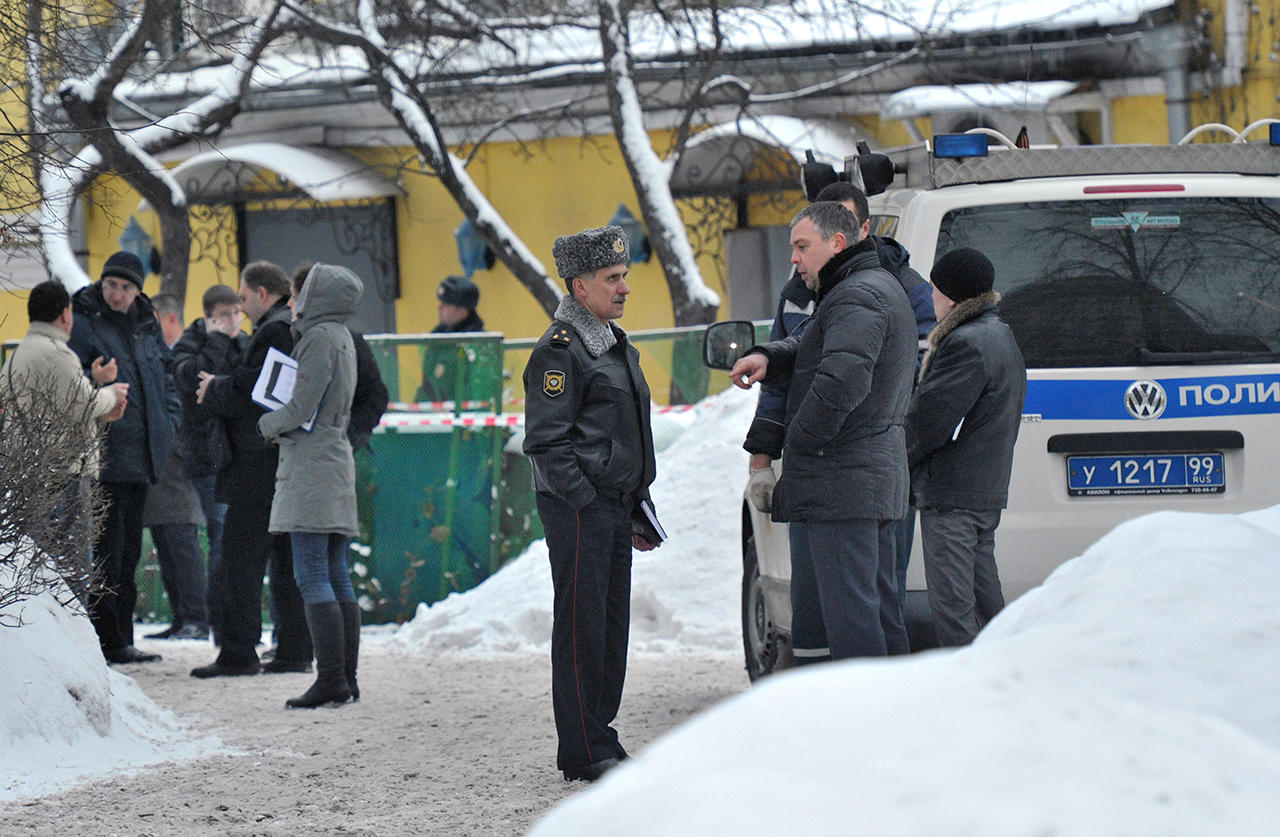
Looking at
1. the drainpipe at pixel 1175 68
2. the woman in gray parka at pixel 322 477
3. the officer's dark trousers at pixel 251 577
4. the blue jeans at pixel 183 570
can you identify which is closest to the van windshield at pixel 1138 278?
the woman in gray parka at pixel 322 477

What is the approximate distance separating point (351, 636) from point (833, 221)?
3188mm

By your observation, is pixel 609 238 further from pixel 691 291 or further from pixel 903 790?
pixel 691 291

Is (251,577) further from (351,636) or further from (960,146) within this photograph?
(960,146)

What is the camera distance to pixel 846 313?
499cm

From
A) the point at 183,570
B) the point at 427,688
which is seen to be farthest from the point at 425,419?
the point at 427,688

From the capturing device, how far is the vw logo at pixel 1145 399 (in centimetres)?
530

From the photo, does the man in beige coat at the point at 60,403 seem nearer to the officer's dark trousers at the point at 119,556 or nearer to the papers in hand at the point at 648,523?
the officer's dark trousers at the point at 119,556

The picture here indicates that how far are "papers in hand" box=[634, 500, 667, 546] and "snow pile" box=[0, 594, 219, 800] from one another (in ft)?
6.45

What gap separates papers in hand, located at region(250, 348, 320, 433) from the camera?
7133 millimetres

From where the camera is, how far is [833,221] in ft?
17.1

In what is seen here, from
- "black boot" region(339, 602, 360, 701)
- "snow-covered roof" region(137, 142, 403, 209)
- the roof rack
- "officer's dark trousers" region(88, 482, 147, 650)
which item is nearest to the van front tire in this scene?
"black boot" region(339, 602, 360, 701)

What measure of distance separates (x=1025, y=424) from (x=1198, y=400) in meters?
0.56

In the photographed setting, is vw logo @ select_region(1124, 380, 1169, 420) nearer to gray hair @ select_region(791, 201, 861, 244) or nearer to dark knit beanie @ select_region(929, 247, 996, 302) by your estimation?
dark knit beanie @ select_region(929, 247, 996, 302)

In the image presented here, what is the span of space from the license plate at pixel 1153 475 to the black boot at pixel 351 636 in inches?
131
